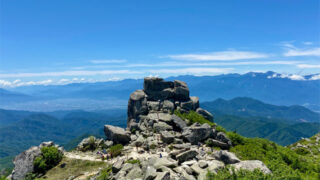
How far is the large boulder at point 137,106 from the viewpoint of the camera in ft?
166

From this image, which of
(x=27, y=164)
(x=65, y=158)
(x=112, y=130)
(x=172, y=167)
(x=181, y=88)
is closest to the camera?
(x=172, y=167)

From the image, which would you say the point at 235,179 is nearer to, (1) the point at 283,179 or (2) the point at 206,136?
(1) the point at 283,179

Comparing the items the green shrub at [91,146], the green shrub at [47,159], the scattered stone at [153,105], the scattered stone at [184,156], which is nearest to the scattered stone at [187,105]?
the scattered stone at [153,105]

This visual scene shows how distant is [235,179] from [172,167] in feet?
23.3

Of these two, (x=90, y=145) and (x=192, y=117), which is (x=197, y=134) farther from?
(x=90, y=145)

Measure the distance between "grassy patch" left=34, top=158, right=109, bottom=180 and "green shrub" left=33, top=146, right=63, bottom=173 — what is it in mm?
946

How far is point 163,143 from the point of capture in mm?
37625

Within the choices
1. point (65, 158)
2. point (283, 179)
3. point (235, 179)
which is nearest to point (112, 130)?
point (65, 158)

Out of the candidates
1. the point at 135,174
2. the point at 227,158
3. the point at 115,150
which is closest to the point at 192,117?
the point at 115,150

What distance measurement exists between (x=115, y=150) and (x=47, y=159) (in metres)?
11.8

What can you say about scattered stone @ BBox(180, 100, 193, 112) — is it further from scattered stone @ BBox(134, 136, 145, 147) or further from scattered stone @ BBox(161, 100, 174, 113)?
scattered stone @ BBox(134, 136, 145, 147)

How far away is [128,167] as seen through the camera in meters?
23.9

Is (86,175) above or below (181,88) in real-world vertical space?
below

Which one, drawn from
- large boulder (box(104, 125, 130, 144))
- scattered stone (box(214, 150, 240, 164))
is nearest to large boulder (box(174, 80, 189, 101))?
large boulder (box(104, 125, 130, 144))
